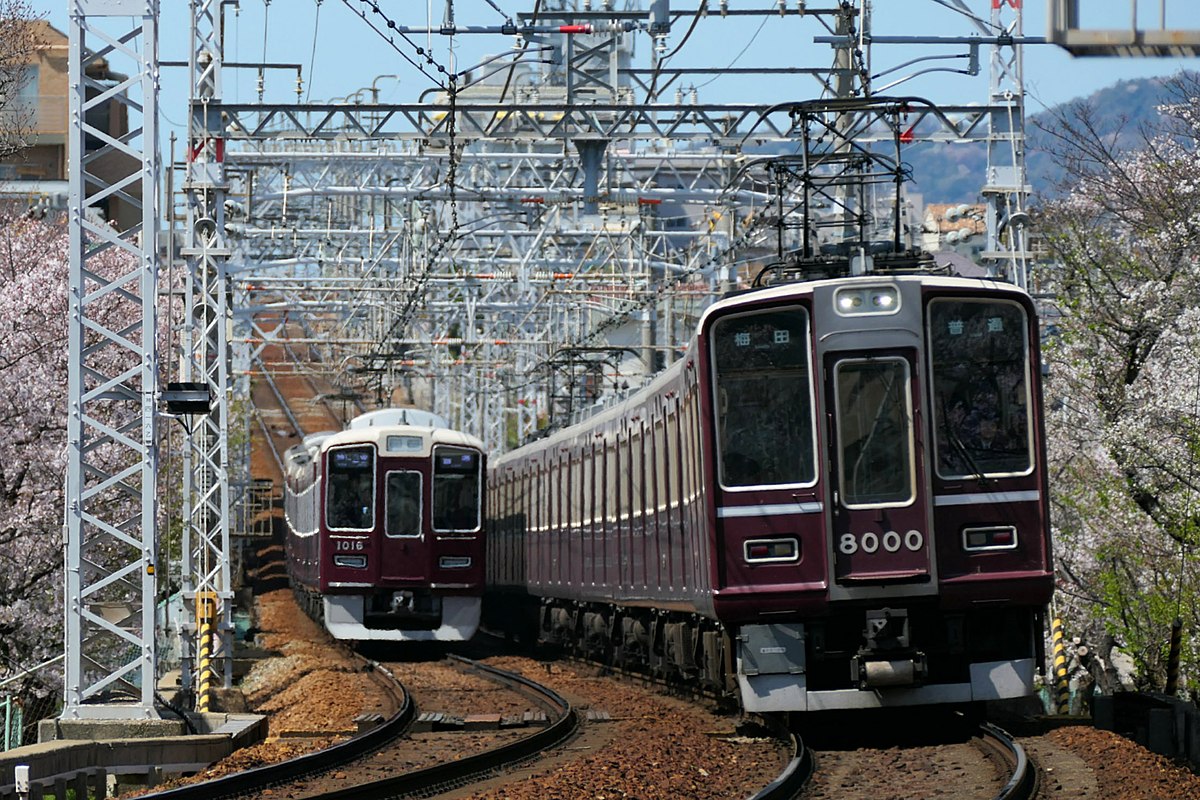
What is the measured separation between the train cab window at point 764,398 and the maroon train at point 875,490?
0.01 meters

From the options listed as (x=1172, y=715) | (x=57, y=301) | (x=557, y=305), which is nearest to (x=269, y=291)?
(x=557, y=305)

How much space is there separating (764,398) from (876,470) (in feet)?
2.36

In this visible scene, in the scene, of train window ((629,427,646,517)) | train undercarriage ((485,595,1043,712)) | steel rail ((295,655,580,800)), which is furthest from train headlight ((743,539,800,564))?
train window ((629,427,646,517))

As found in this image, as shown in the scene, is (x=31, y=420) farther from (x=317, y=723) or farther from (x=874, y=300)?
(x=874, y=300)

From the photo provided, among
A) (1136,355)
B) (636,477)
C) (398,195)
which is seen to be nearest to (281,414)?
(398,195)

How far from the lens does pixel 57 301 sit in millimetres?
22359

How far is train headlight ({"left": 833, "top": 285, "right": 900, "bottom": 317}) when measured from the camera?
416 inches

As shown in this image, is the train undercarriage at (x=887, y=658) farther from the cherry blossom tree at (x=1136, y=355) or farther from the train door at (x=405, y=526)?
the train door at (x=405, y=526)

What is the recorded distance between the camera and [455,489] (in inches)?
853

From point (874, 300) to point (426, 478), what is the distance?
1143 cm

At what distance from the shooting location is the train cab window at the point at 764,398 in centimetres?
1056

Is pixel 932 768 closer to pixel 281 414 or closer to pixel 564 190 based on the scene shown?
pixel 564 190

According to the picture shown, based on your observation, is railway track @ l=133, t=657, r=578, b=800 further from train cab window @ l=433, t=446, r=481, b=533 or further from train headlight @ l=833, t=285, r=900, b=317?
train cab window @ l=433, t=446, r=481, b=533

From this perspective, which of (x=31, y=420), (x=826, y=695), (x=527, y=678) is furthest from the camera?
(x=31, y=420)
